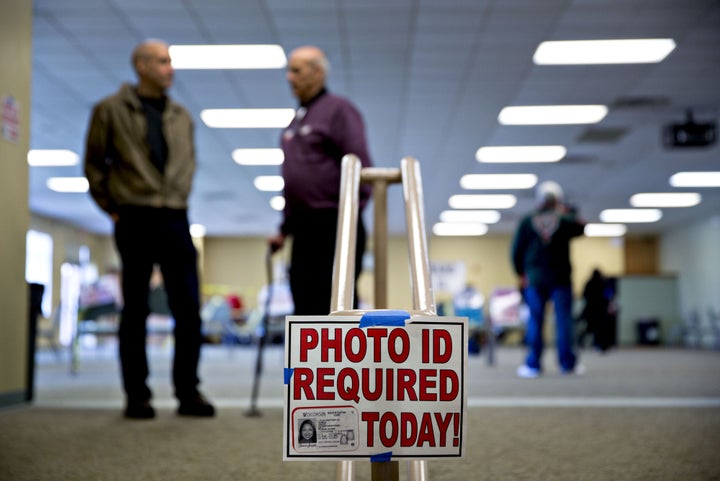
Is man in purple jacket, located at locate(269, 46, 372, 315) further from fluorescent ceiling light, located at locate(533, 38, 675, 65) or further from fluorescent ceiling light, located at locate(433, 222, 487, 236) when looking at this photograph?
fluorescent ceiling light, located at locate(433, 222, 487, 236)

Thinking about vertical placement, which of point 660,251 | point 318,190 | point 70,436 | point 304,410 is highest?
point 660,251

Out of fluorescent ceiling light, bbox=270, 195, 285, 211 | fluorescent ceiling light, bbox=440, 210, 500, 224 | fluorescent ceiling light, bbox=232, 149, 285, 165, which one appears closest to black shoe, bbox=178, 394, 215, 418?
fluorescent ceiling light, bbox=232, 149, 285, 165

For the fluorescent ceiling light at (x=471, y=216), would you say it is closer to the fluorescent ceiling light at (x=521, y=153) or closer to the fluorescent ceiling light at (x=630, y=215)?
the fluorescent ceiling light at (x=630, y=215)

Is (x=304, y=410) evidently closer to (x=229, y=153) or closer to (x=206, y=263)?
(x=229, y=153)

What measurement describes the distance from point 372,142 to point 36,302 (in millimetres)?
7712

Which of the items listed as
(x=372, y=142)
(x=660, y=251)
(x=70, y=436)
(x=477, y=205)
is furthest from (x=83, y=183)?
(x=660, y=251)

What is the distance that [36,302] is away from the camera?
14.9 ft

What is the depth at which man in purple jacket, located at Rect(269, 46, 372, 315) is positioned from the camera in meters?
3.09

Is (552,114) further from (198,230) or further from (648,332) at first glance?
(198,230)

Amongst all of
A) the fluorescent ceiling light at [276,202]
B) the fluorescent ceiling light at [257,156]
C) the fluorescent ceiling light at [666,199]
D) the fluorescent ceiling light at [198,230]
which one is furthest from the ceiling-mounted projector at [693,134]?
the fluorescent ceiling light at [198,230]

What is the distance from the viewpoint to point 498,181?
48.4ft

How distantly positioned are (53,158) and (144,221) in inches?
411

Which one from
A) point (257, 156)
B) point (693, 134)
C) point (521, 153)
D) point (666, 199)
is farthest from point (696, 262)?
point (257, 156)

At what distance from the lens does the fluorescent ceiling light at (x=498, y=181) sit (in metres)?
14.3
